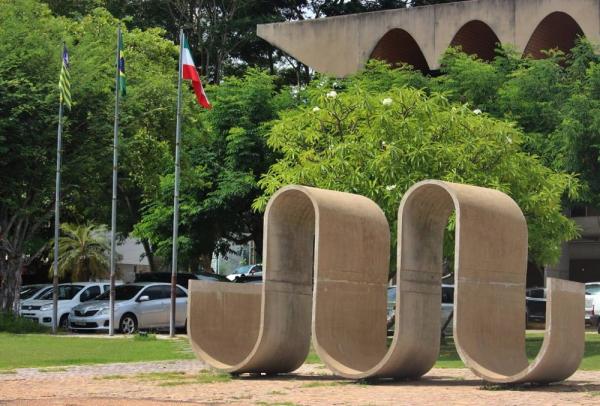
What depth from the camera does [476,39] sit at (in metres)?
47.4

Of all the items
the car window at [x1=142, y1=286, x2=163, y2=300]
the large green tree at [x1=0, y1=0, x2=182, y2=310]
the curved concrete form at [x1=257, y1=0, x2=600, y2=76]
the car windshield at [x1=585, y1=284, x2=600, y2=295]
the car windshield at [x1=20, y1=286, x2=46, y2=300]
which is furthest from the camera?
the curved concrete form at [x1=257, y1=0, x2=600, y2=76]

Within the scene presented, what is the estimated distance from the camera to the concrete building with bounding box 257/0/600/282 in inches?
1725

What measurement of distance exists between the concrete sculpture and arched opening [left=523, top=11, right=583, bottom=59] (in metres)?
27.5

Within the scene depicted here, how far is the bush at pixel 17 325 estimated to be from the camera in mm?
31778

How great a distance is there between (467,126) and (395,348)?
31.8 feet

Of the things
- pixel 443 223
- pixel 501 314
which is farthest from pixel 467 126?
pixel 501 314

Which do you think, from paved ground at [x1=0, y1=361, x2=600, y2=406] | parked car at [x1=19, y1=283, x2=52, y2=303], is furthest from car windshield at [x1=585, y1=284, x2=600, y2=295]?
parked car at [x1=19, y1=283, x2=52, y2=303]

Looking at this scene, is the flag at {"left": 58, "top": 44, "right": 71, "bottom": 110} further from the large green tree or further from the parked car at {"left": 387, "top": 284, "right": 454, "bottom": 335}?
the parked car at {"left": 387, "top": 284, "right": 454, "bottom": 335}

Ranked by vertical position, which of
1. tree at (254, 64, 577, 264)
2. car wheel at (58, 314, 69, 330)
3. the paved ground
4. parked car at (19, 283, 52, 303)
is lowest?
car wheel at (58, 314, 69, 330)

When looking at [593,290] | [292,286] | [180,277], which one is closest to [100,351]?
[292,286]

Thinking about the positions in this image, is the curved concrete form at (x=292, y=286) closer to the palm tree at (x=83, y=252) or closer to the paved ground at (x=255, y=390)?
the paved ground at (x=255, y=390)

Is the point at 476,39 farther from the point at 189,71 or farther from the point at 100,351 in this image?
the point at 100,351

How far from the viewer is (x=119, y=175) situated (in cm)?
3925

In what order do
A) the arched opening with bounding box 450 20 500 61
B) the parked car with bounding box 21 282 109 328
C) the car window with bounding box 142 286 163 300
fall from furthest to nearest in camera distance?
the arched opening with bounding box 450 20 500 61
the parked car with bounding box 21 282 109 328
the car window with bounding box 142 286 163 300
